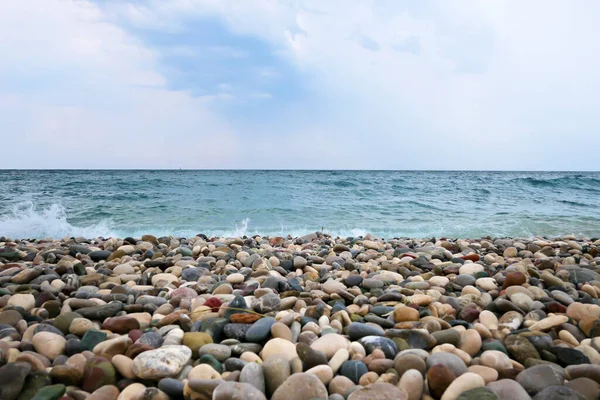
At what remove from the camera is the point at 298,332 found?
182 cm

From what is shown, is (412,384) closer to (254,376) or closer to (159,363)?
(254,376)

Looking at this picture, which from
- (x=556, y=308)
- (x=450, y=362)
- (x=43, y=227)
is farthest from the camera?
(x=43, y=227)

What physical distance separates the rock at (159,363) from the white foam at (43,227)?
6.73m

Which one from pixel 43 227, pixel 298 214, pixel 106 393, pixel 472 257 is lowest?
pixel 43 227

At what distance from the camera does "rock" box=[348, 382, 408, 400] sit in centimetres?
129

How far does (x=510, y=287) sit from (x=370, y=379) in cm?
131

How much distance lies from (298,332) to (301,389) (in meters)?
0.48

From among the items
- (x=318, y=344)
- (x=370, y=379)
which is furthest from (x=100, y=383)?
(x=370, y=379)

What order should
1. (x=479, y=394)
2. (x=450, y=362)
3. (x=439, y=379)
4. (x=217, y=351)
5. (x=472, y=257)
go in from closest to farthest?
(x=479, y=394) < (x=439, y=379) < (x=450, y=362) < (x=217, y=351) < (x=472, y=257)

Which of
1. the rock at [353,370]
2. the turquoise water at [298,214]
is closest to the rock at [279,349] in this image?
the rock at [353,370]

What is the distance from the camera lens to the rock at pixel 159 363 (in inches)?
57.5

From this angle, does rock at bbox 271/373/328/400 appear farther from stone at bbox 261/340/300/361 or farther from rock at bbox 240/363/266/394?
stone at bbox 261/340/300/361

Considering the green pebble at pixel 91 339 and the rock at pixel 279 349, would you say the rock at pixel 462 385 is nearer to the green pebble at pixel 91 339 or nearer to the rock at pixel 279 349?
the rock at pixel 279 349

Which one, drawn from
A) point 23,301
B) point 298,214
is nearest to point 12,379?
point 23,301
